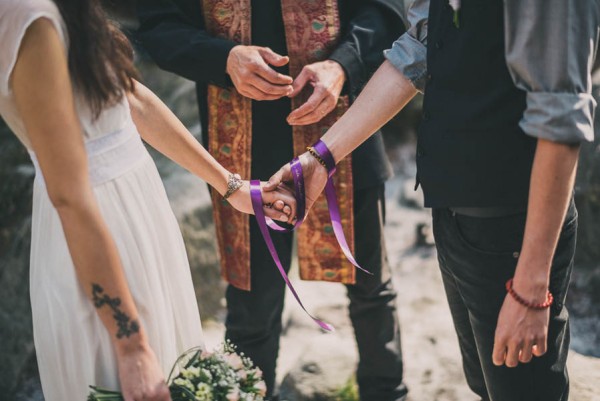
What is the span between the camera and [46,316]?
1.67 m

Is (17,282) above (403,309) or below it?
above

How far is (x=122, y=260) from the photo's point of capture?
171 cm

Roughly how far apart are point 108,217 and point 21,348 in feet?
6.52

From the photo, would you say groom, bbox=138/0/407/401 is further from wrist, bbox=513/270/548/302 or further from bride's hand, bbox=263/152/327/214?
wrist, bbox=513/270/548/302

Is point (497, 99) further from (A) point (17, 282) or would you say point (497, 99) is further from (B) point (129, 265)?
(A) point (17, 282)

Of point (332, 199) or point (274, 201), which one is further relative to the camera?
point (332, 199)

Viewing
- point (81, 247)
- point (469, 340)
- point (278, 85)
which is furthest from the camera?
point (278, 85)

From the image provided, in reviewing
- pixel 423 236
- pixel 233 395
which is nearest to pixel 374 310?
pixel 233 395

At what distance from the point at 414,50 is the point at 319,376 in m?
1.62

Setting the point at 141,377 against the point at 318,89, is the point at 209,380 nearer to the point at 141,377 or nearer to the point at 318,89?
the point at 141,377

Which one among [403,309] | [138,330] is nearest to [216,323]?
[403,309]

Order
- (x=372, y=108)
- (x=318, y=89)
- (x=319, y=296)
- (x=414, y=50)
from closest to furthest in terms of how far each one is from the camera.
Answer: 1. (x=414, y=50)
2. (x=372, y=108)
3. (x=318, y=89)
4. (x=319, y=296)

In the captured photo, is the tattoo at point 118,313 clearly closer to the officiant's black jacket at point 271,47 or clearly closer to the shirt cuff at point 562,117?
the shirt cuff at point 562,117

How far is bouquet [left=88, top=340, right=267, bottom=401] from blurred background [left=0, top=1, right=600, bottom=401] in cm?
132
